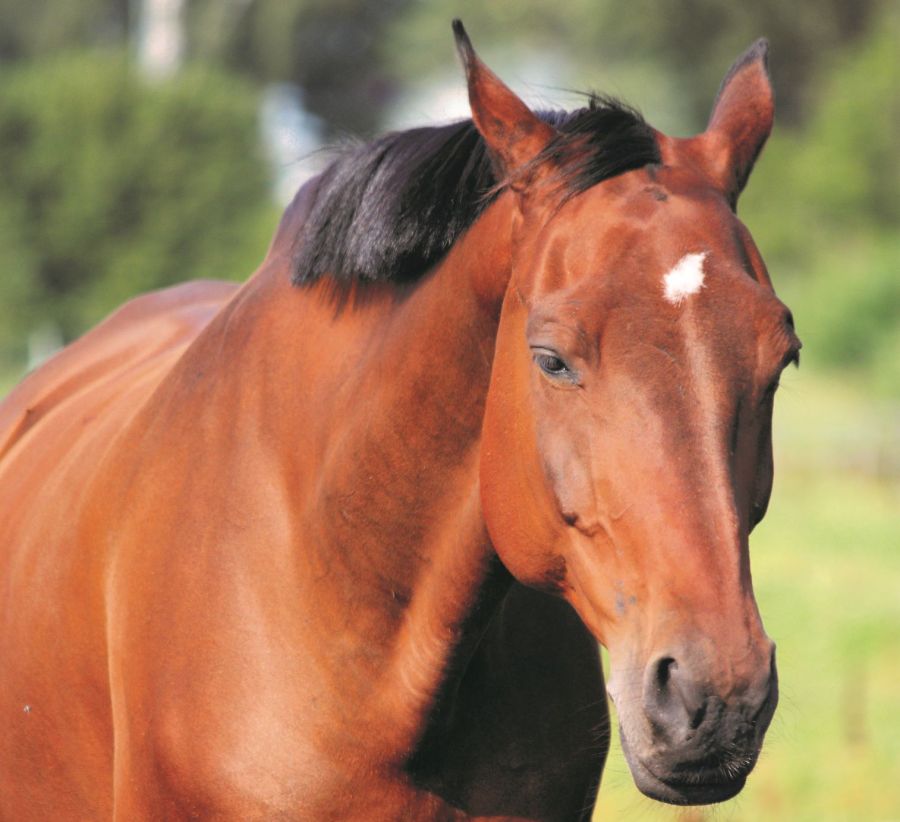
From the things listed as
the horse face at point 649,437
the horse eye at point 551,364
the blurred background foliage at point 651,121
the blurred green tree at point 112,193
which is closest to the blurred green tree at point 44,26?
the blurred background foliage at point 651,121

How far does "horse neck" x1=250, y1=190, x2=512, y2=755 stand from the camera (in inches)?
114

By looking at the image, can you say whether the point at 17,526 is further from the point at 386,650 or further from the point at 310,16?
the point at 310,16

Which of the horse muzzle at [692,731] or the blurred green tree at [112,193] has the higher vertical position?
the horse muzzle at [692,731]

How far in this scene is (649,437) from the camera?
8.15 ft

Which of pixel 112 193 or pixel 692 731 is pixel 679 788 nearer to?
pixel 692 731

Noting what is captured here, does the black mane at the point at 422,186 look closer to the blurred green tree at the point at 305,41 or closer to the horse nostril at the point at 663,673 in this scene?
the horse nostril at the point at 663,673

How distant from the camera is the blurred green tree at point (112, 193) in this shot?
25.9 meters

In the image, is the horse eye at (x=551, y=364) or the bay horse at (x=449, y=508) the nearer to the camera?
the bay horse at (x=449, y=508)

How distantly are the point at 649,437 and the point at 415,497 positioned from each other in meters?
0.62

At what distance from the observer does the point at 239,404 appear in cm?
321

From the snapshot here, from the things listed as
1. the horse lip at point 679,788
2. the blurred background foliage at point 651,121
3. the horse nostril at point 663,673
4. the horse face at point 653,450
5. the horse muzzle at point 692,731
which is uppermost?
the horse face at point 653,450

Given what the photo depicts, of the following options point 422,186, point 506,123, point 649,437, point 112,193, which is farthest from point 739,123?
point 112,193

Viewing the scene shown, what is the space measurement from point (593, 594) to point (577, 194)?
0.70m

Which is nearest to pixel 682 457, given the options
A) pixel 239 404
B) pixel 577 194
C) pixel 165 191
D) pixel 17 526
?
pixel 577 194
